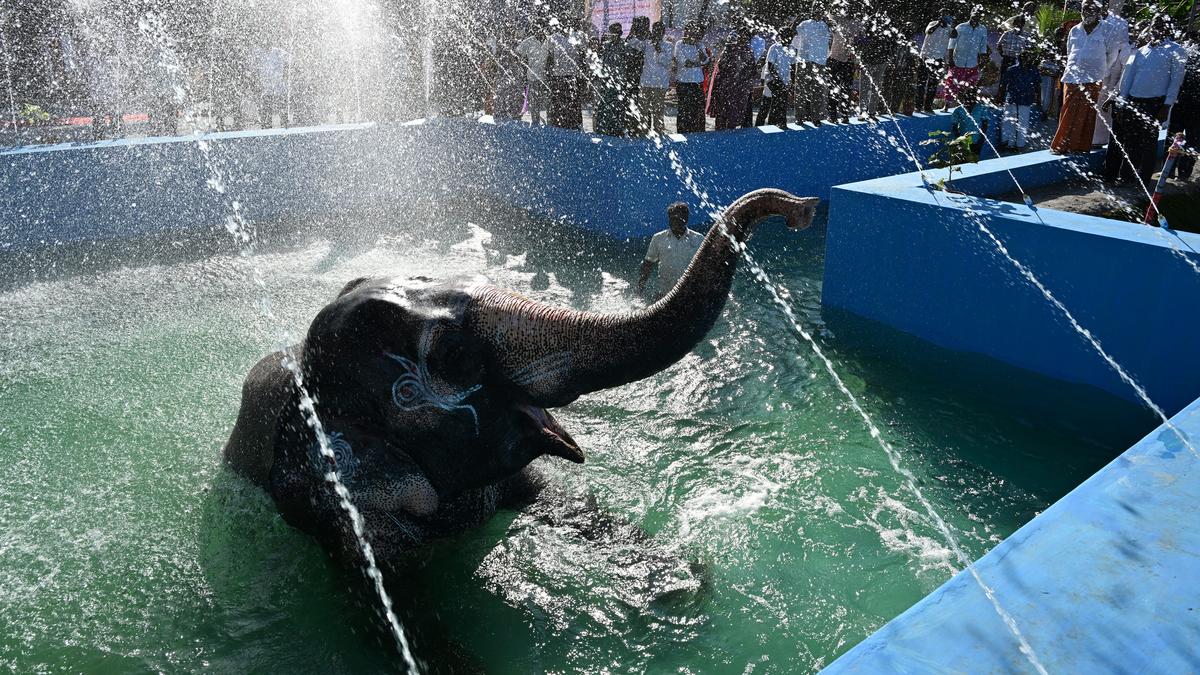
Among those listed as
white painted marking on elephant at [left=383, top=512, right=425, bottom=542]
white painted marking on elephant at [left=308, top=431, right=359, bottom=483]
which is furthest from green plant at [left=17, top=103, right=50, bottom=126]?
white painted marking on elephant at [left=383, top=512, right=425, bottom=542]

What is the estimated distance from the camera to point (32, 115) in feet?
45.3

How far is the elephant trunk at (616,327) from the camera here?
3.00 m

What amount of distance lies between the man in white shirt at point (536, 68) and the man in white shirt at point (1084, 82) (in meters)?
7.84

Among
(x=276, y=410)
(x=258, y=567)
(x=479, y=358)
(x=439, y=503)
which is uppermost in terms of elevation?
(x=479, y=358)

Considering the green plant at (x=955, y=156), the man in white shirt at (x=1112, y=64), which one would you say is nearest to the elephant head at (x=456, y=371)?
the green plant at (x=955, y=156)

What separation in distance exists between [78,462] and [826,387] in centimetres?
535

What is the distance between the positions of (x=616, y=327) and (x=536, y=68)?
38.6ft

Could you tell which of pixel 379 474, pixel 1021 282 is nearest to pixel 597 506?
pixel 379 474

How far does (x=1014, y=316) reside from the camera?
6.93 m

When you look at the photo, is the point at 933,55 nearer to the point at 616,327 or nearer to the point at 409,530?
the point at 616,327

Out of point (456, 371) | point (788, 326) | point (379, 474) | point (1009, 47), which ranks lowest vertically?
point (788, 326)

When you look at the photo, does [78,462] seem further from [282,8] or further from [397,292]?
[282,8]

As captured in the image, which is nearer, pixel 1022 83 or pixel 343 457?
pixel 343 457

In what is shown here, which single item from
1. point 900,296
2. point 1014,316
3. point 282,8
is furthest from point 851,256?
point 282,8
